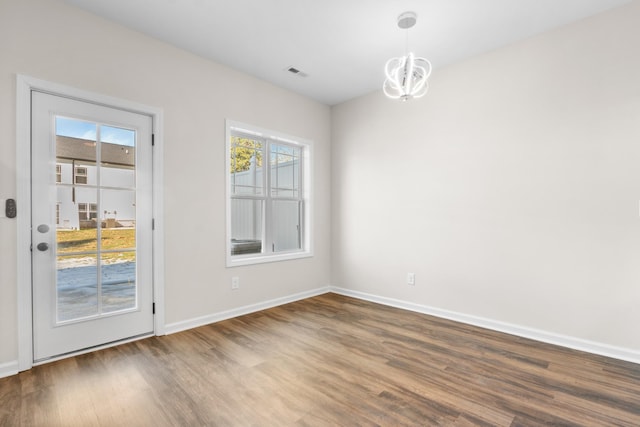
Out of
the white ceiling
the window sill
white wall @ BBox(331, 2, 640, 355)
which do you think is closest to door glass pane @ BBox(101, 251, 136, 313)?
the window sill

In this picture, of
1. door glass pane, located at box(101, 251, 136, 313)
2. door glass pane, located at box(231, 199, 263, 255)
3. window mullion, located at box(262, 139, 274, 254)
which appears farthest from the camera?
window mullion, located at box(262, 139, 274, 254)

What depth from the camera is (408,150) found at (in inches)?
149

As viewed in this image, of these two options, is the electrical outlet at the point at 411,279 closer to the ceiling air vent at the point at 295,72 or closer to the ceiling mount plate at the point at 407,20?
the ceiling mount plate at the point at 407,20

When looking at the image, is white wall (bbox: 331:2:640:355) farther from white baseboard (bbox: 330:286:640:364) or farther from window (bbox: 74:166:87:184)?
window (bbox: 74:166:87:184)

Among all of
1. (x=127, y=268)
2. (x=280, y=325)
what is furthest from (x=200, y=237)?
(x=280, y=325)

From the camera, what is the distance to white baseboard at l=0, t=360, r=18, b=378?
215cm

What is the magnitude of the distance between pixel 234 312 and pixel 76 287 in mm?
1514

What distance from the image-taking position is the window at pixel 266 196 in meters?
3.78

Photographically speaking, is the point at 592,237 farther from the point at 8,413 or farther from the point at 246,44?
the point at 8,413

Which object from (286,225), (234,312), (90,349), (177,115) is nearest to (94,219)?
(90,349)

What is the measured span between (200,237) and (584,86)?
3.86 metres

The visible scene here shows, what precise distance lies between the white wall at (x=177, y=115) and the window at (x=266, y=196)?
13cm

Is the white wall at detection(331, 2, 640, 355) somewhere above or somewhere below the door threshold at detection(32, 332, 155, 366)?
above

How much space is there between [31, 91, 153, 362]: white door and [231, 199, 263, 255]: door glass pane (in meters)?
1.12
